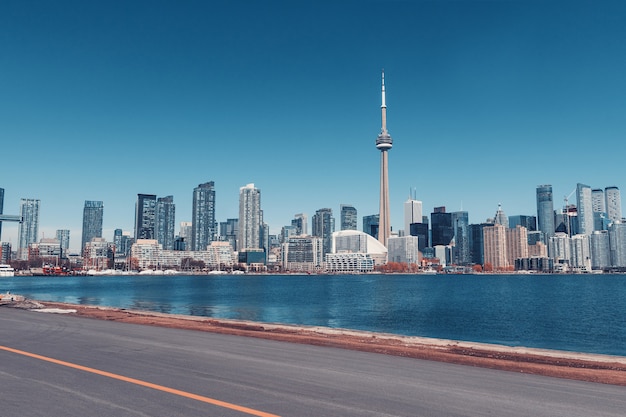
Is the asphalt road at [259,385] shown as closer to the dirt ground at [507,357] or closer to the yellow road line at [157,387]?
the yellow road line at [157,387]

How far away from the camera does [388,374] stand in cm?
1412

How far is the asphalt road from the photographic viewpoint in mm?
9953

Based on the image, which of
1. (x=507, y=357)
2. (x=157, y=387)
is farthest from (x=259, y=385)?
(x=507, y=357)

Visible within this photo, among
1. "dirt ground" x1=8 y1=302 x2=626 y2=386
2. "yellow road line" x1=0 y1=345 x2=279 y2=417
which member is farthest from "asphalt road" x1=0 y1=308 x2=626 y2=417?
"dirt ground" x1=8 y1=302 x2=626 y2=386

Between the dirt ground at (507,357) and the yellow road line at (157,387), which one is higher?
the yellow road line at (157,387)

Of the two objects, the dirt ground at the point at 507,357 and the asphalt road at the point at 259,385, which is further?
the dirt ground at the point at 507,357

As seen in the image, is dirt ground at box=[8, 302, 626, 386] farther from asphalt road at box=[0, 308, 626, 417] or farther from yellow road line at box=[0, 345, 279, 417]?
yellow road line at box=[0, 345, 279, 417]

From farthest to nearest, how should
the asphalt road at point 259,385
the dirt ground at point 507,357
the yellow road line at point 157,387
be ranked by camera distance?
1. the dirt ground at point 507,357
2. the asphalt road at point 259,385
3. the yellow road line at point 157,387

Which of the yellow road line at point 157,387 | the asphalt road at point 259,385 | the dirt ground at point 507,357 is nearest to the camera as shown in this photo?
the yellow road line at point 157,387

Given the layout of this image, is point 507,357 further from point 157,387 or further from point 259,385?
point 157,387

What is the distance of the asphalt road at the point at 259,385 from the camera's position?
9953 mm

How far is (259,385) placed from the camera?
12.0 m

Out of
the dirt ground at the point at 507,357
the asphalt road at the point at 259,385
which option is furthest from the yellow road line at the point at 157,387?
the dirt ground at the point at 507,357

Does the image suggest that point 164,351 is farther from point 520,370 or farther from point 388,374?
point 520,370
